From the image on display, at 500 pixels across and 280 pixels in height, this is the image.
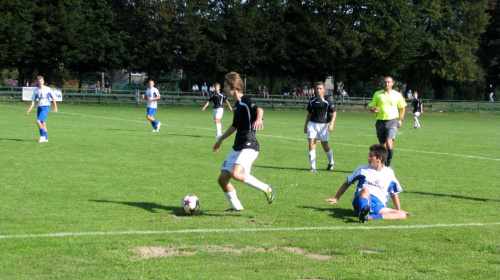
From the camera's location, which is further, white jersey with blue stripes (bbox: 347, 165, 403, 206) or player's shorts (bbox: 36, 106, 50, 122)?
player's shorts (bbox: 36, 106, 50, 122)

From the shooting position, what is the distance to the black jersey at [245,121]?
789 centimetres

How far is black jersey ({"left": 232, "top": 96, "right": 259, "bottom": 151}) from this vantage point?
25.9ft

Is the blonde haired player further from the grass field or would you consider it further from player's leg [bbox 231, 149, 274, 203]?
player's leg [bbox 231, 149, 274, 203]

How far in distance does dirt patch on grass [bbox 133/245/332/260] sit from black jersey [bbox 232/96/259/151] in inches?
79.8

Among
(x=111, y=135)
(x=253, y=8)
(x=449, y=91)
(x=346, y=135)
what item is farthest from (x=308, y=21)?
(x=111, y=135)

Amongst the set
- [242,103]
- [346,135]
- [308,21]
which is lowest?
[346,135]

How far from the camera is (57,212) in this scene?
784 cm

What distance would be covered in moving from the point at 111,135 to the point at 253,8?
36.8 metres

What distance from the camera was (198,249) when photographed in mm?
6105

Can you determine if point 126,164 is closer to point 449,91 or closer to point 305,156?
point 305,156

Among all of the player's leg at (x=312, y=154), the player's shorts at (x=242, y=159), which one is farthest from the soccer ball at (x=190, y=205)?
the player's leg at (x=312, y=154)

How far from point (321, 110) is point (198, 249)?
7.48 meters

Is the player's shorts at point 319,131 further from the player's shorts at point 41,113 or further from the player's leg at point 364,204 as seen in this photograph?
the player's shorts at point 41,113

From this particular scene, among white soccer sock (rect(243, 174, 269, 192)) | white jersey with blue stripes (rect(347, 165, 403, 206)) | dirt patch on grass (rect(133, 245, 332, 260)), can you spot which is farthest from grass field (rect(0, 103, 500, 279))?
white jersey with blue stripes (rect(347, 165, 403, 206))
